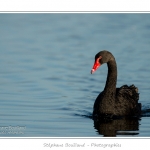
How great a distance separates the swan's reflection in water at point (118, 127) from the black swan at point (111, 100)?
0.74 feet

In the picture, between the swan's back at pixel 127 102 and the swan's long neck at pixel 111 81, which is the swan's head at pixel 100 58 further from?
the swan's back at pixel 127 102

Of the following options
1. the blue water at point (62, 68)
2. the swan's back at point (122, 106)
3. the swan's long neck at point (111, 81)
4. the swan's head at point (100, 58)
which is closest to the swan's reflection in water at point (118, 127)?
the blue water at point (62, 68)

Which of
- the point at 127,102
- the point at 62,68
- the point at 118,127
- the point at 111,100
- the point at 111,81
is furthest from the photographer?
the point at 62,68

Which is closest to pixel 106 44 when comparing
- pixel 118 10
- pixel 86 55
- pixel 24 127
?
pixel 86 55

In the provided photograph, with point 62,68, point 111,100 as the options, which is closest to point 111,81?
point 111,100

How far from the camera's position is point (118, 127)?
10883 millimetres

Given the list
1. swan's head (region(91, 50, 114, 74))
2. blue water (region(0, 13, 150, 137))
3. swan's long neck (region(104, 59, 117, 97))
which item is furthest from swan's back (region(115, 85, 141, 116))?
swan's head (region(91, 50, 114, 74))

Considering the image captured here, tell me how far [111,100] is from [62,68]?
14.6ft

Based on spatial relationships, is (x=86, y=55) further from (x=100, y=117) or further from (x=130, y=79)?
(x=100, y=117)

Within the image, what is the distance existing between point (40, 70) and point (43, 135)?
5553 mm

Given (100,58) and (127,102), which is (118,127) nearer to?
(127,102)

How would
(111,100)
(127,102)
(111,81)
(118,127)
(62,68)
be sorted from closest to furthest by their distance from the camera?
1. (118,127)
2. (111,100)
3. (127,102)
4. (111,81)
5. (62,68)

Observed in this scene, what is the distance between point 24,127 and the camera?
10641mm

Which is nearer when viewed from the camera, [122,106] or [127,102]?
[122,106]
